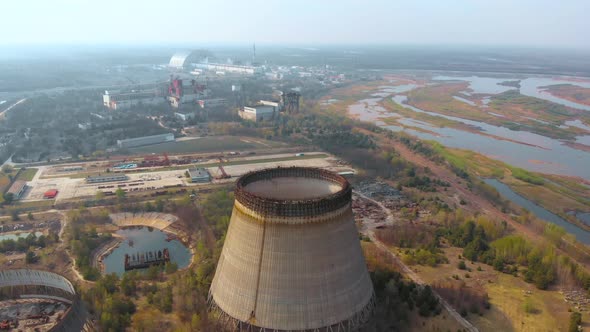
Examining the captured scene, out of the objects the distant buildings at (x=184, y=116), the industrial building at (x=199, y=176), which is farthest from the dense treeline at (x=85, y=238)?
the distant buildings at (x=184, y=116)

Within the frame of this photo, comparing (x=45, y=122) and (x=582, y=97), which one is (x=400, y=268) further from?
(x=582, y=97)

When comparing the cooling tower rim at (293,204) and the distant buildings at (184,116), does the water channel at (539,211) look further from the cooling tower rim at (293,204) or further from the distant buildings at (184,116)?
the distant buildings at (184,116)

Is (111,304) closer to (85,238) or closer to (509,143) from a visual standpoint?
(85,238)

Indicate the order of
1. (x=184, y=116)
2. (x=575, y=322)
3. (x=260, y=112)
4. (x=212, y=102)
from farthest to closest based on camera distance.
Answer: (x=212, y=102), (x=260, y=112), (x=184, y=116), (x=575, y=322)

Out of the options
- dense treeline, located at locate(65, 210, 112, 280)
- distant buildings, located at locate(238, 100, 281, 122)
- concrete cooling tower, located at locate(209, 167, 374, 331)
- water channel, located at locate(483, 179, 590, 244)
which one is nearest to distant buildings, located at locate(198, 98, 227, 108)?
distant buildings, located at locate(238, 100, 281, 122)


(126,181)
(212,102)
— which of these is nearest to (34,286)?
(126,181)

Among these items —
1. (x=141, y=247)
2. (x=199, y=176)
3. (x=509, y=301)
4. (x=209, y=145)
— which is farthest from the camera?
(x=209, y=145)

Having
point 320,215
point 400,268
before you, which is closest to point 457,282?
point 400,268
